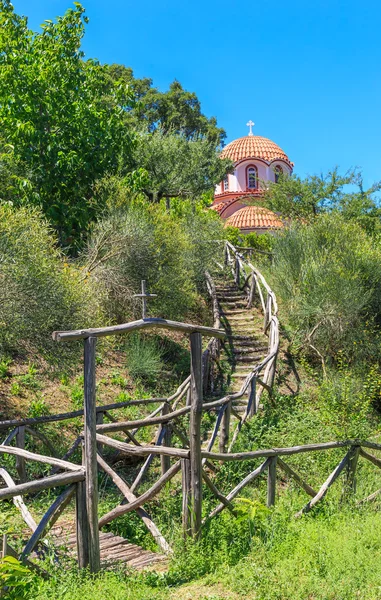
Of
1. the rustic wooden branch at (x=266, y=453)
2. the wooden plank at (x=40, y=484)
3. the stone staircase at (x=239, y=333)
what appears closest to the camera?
the wooden plank at (x=40, y=484)

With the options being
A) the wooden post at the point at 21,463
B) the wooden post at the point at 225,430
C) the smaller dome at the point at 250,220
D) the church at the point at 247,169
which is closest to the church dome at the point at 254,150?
the church at the point at 247,169

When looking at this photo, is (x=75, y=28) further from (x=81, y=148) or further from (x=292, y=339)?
(x=292, y=339)

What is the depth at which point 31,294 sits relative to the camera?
29.7ft

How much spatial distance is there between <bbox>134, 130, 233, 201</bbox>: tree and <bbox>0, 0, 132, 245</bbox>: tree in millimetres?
3090

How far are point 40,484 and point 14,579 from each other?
0.80m

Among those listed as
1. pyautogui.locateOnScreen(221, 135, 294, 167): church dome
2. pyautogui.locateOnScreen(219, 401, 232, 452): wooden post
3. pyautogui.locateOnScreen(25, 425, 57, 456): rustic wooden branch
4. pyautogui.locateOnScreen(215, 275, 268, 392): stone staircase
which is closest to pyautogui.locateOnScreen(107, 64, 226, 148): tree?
pyautogui.locateOnScreen(221, 135, 294, 167): church dome

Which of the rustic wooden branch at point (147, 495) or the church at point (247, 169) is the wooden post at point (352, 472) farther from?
the church at point (247, 169)

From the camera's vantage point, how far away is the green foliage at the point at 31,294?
8.76m

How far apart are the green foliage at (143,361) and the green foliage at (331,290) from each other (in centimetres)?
400

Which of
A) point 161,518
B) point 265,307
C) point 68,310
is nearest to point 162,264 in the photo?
point 265,307

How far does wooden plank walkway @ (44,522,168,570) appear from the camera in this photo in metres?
5.23

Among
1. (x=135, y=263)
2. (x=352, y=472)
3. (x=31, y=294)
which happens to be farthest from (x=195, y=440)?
(x=135, y=263)

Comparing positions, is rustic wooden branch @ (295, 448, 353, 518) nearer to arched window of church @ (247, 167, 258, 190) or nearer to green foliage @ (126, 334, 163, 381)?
green foliage @ (126, 334, 163, 381)

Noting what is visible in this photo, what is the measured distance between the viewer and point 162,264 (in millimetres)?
15125
